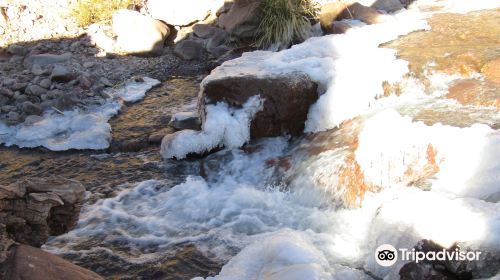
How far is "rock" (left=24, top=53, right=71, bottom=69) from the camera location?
7617mm

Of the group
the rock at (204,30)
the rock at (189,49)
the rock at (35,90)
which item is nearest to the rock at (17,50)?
the rock at (35,90)

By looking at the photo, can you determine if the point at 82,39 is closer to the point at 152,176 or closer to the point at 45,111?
the point at 45,111

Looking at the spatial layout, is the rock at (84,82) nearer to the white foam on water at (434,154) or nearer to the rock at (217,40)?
the rock at (217,40)

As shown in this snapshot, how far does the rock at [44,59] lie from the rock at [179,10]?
1816 mm

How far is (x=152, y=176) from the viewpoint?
495 cm

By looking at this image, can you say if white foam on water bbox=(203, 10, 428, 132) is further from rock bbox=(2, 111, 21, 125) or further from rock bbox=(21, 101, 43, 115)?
rock bbox=(2, 111, 21, 125)

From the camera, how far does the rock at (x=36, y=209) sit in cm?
325

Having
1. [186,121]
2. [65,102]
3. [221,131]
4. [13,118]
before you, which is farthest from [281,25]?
[13,118]

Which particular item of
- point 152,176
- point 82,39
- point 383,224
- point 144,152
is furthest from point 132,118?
point 383,224

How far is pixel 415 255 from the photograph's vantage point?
2846 mm

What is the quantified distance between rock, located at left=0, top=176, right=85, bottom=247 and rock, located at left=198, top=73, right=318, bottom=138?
6.32ft

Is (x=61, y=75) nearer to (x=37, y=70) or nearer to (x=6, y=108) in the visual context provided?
(x=37, y=70)

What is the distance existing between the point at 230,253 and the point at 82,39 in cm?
608

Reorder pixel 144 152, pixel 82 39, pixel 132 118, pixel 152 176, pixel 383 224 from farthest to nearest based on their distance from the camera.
Result: pixel 82 39 → pixel 132 118 → pixel 144 152 → pixel 152 176 → pixel 383 224
